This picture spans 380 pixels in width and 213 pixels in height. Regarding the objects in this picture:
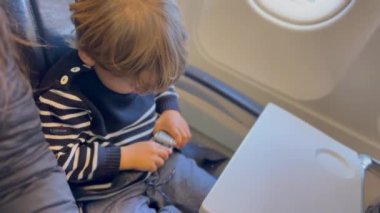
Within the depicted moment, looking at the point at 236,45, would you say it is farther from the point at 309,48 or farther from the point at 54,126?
the point at 54,126

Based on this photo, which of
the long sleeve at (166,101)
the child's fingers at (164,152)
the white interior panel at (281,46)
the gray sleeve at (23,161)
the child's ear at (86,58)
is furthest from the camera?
the white interior panel at (281,46)

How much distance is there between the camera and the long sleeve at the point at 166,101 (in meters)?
1.11

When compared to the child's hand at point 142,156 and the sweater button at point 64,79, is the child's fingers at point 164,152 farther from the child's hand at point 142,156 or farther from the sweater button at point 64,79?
the sweater button at point 64,79

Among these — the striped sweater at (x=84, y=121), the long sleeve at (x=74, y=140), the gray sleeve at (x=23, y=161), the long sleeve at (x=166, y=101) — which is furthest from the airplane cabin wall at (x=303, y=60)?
the gray sleeve at (x=23, y=161)

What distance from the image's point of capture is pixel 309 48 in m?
1.28

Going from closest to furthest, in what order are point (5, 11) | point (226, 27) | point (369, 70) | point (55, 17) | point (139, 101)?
point (5, 11) → point (55, 17) → point (139, 101) → point (369, 70) → point (226, 27)

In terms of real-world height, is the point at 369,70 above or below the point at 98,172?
above

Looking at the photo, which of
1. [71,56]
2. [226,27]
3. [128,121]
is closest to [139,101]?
[128,121]

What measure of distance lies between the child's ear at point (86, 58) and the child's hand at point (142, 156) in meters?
0.19

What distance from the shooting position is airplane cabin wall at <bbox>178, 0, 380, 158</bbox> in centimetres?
122

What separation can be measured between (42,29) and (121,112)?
219 mm

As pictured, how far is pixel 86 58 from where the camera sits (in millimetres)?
882

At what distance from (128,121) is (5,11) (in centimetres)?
32

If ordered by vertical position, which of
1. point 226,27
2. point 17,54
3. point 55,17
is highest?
point 226,27
